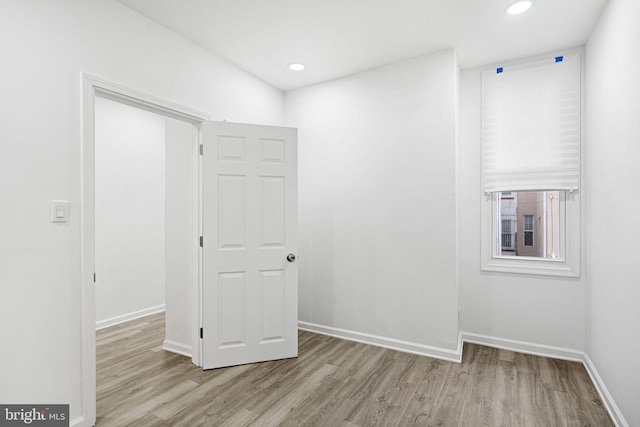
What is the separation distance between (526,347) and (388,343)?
4.20 ft

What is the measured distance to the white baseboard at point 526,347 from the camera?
9.66ft

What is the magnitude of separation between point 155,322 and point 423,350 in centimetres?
318

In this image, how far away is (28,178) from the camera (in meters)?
1.82

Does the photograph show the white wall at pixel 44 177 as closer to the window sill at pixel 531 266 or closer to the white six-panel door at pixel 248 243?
the white six-panel door at pixel 248 243

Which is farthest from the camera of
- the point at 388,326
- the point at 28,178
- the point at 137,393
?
the point at 388,326

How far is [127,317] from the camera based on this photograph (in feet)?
13.6

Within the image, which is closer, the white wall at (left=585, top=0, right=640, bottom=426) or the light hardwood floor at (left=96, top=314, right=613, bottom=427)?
the white wall at (left=585, top=0, right=640, bottom=426)

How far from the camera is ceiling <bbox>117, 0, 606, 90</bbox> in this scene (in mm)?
2342

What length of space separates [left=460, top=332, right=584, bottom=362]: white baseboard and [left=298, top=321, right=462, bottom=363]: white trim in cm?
43

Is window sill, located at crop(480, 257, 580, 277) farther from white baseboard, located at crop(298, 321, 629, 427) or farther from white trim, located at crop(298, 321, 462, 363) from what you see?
white trim, located at crop(298, 321, 462, 363)

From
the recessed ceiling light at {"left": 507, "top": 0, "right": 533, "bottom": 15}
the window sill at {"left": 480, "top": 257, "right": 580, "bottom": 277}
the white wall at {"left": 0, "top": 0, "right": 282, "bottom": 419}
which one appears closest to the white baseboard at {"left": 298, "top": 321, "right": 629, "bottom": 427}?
the window sill at {"left": 480, "top": 257, "right": 580, "bottom": 277}

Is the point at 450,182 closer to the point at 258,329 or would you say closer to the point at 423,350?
the point at 423,350

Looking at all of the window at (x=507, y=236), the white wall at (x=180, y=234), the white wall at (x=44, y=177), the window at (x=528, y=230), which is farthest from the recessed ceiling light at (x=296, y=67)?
the window at (x=528, y=230)

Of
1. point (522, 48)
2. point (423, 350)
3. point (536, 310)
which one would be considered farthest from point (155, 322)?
point (522, 48)
